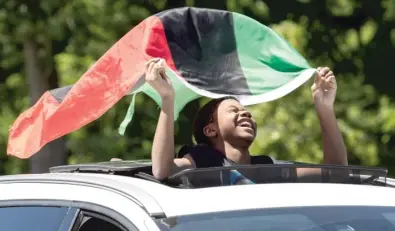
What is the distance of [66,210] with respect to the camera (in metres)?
4.30

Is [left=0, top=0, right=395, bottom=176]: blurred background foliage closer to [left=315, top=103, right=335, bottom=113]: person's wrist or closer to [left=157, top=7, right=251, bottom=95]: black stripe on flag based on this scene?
[left=157, top=7, right=251, bottom=95]: black stripe on flag

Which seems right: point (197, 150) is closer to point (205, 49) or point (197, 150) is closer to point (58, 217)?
point (205, 49)

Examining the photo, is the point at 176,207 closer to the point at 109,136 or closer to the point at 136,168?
the point at 136,168

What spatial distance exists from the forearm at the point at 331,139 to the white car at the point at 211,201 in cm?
109

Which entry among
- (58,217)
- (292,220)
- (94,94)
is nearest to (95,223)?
(58,217)

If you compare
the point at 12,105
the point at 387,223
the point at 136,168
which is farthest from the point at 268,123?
the point at 387,223

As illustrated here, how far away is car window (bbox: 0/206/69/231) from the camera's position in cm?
433

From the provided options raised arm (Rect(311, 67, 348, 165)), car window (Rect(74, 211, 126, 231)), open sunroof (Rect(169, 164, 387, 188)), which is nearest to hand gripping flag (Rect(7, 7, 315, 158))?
raised arm (Rect(311, 67, 348, 165))

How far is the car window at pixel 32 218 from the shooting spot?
4.33 metres

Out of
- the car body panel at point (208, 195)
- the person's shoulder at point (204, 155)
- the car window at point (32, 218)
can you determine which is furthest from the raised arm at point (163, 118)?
the car window at point (32, 218)

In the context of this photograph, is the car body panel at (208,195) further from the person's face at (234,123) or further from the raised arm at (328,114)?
the raised arm at (328,114)

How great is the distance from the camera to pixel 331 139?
5844mm

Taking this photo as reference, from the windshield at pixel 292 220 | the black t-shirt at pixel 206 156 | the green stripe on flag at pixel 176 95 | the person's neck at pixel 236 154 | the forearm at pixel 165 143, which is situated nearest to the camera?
the windshield at pixel 292 220

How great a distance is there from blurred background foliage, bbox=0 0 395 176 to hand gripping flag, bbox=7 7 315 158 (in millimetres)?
7103
